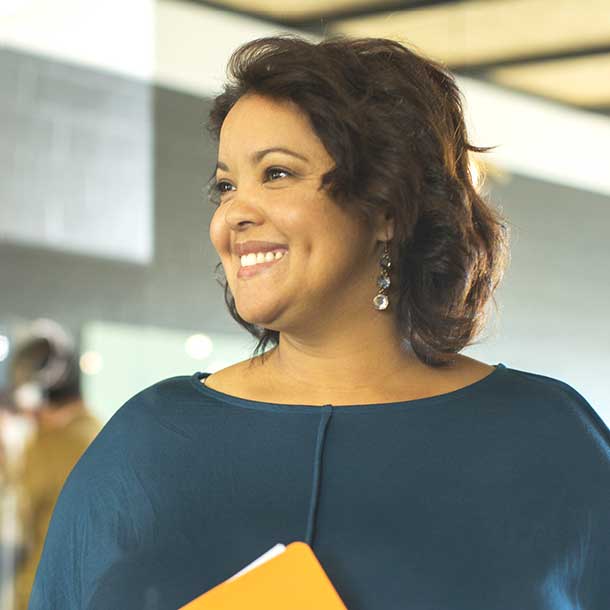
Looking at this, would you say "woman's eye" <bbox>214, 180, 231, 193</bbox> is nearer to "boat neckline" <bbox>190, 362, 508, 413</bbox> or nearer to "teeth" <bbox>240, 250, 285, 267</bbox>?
"teeth" <bbox>240, 250, 285, 267</bbox>

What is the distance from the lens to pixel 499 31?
3061 millimetres

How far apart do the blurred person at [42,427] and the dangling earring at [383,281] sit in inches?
66.8

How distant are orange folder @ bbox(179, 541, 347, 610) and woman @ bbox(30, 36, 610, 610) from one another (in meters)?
0.09

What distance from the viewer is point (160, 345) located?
11.6ft

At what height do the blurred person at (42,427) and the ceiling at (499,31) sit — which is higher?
the ceiling at (499,31)

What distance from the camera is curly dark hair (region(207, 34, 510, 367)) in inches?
66.4

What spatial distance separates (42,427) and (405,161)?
6.07 feet

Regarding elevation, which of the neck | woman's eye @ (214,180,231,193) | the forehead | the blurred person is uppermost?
the forehead

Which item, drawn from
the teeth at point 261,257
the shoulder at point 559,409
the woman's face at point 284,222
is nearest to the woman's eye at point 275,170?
the woman's face at point 284,222

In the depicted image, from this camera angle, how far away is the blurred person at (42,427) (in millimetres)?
3275

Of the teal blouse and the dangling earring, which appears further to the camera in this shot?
the dangling earring

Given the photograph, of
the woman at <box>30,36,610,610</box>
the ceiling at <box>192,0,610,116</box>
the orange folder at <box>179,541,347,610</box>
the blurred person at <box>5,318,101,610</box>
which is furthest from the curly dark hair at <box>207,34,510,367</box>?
the blurred person at <box>5,318,101,610</box>

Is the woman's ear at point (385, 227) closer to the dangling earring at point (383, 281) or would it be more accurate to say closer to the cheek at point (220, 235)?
the dangling earring at point (383, 281)

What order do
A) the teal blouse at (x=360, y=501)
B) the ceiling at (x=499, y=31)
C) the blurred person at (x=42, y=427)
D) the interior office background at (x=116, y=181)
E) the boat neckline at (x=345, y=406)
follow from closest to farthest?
the teal blouse at (x=360, y=501)
the boat neckline at (x=345, y=406)
the ceiling at (x=499, y=31)
the blurred person at (x=42, y=427)
the interior office background at (x=116, y=181)
